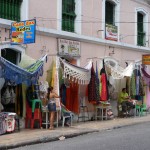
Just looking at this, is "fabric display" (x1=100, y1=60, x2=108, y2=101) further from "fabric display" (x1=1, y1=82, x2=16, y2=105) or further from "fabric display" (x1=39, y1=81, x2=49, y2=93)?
"fabric display" (x1=1, y1=82, x2=16, y2=105)

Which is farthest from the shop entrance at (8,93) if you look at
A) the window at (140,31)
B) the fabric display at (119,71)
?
the window at (140,31)

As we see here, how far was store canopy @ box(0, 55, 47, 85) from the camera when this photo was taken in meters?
12.8

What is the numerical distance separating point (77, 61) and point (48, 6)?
297cm


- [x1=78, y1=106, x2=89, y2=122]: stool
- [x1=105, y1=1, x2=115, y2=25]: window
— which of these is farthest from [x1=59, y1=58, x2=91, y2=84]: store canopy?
[x1=105, y1=1, x2=115, y2=25]: window

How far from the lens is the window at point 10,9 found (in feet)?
48.0

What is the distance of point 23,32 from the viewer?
13438mm

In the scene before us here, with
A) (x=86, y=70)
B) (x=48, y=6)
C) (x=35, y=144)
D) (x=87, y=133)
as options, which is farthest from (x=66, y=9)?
(x=35, y=144)

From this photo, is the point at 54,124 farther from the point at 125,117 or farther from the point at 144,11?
the point at 144,11

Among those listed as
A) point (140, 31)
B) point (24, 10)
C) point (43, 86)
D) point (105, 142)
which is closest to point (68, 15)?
point (24, 10)

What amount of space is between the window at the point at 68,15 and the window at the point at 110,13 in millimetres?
2754

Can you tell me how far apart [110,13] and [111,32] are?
3.66 ft

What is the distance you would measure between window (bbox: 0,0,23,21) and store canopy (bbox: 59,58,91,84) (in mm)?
2418

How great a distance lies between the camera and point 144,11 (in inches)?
914

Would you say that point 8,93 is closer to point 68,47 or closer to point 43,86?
point 43,86
